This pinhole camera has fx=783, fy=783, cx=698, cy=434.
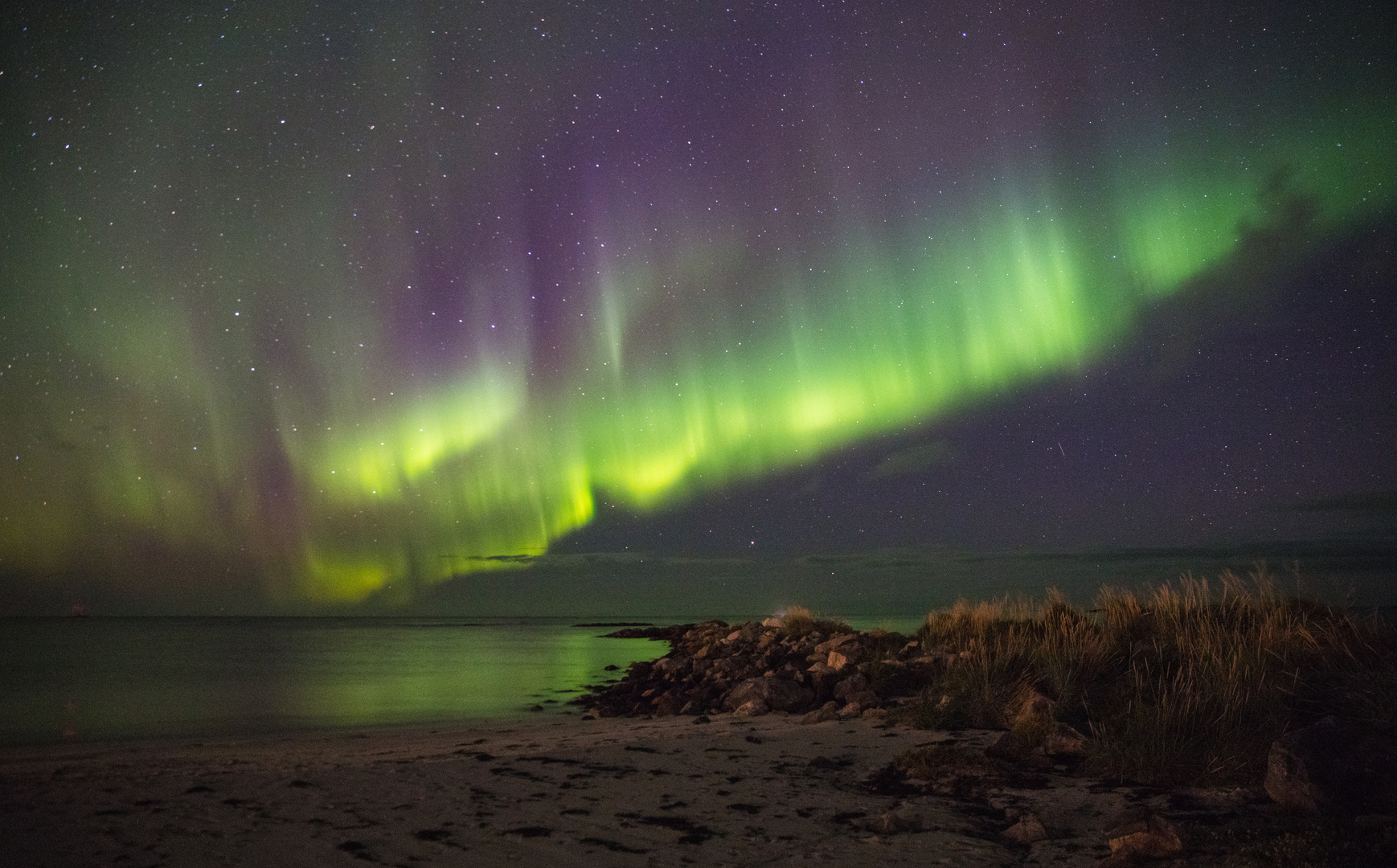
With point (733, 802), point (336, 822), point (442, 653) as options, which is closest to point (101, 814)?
point (336, 822)

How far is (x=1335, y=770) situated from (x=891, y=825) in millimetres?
3349

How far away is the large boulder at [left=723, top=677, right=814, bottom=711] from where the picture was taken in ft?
43.8

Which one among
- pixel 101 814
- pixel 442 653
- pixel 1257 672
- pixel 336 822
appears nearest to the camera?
pixel 336 822

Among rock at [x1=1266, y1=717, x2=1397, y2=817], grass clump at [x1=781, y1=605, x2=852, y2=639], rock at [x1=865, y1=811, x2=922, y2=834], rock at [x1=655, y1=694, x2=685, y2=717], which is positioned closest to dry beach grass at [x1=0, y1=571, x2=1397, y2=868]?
rock at [x1=865, y1=811, x2=922, y2=834]

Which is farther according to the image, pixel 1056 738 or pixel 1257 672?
pixel 1257 672

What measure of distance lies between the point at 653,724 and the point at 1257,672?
854 centimetres

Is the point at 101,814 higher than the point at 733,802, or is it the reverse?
the point at 101,814

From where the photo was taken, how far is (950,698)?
34.7 ft

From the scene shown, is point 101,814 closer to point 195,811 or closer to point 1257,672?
point 195,811

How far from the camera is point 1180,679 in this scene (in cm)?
846

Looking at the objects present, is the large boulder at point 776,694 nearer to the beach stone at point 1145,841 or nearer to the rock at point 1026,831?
the rock at point 1026,831

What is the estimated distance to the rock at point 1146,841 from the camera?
5207 mm

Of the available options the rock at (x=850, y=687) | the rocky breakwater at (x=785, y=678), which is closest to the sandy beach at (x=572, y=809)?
the rock at (x=850, y=687)

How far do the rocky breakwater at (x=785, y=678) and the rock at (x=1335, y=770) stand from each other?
5778 millimetres
